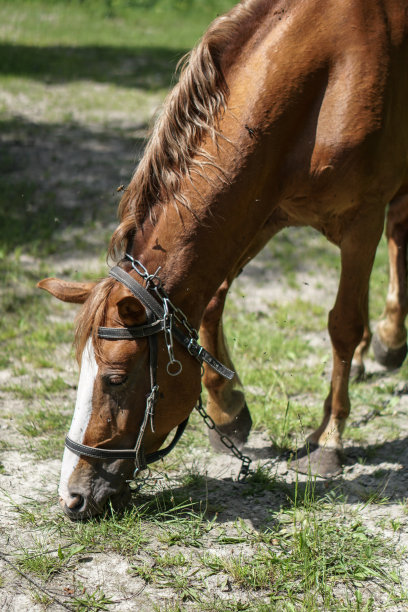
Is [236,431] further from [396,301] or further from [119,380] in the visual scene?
[396,301]

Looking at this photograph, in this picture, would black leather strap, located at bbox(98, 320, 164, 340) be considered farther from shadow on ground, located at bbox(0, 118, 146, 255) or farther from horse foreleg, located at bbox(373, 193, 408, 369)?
shadow on ground, located at bbox(0, 118, 146, 255)

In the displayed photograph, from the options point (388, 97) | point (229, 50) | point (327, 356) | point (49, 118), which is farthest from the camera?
point (49, 118)

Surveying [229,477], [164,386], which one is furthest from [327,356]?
[164,386]

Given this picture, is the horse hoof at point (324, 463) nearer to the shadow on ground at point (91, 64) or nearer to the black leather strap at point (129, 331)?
the black leather strap at point (129, 331)

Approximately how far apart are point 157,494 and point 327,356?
2071 millimetres

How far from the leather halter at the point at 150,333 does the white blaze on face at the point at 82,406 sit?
4 cm

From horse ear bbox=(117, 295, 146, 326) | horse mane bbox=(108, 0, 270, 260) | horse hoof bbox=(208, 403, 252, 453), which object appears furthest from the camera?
horse hoof bbox=(208, 403, 252, 453)

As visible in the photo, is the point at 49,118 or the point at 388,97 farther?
the point at 49,118

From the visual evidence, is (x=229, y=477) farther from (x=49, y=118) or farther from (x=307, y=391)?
(x=49, y=118)

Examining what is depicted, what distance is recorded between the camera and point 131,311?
2.68 metres

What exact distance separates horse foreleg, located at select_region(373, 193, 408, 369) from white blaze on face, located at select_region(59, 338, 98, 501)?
252 centimetres

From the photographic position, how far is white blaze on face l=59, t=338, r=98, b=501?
2760 millimetres

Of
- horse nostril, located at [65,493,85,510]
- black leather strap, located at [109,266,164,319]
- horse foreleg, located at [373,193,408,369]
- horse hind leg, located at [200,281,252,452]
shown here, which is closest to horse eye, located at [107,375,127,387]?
black leather strap, located at [109,266,164,319]

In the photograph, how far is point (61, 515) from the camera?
3.07 meters
